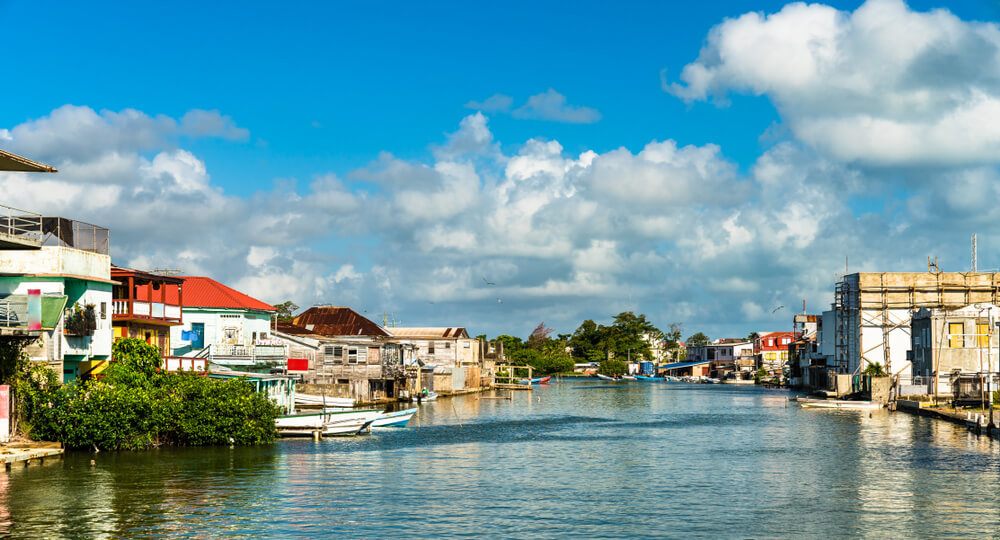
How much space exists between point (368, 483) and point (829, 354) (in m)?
101

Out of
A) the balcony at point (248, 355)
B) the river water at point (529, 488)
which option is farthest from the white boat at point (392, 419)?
the balcony at point (248, 355)

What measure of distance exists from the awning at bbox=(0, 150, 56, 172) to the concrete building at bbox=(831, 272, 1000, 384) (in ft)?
300

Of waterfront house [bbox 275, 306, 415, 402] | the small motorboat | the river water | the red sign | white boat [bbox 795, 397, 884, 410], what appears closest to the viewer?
the river water

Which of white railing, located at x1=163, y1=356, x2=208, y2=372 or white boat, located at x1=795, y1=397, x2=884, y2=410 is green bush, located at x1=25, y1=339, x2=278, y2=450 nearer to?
white railing, located at x1=163, y1=356, x2=208, y2=372

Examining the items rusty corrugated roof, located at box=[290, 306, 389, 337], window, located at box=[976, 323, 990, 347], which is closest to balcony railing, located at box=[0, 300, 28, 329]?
rusty corrugated roof, located at box=[290, 306, 389, 337]

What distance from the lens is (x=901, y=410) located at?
297 ft

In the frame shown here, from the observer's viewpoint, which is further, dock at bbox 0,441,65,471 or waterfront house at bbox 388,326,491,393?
waterfront house at bbox 388,326,491,393

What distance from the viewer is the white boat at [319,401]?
79.6 meters

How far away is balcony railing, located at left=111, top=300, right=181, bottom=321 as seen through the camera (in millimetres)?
58938

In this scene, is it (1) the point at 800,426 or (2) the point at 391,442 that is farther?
(1) the point at 800,426

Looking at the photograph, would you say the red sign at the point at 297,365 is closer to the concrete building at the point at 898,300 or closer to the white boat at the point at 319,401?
the white boat at the point at 319,401

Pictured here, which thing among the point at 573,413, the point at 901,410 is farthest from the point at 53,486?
the point at 901,410

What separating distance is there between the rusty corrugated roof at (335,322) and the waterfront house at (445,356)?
13.5ft

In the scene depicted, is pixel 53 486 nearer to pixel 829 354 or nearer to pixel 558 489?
pixel 558 489
